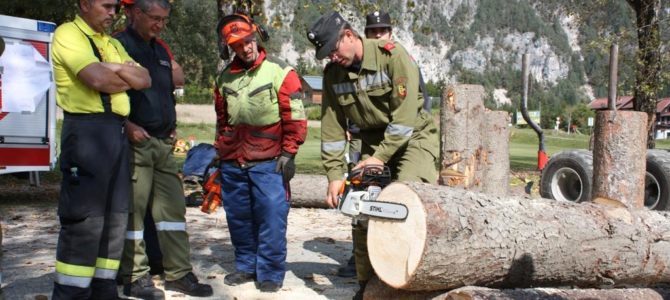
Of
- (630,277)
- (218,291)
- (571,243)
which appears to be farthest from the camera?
(218,291)

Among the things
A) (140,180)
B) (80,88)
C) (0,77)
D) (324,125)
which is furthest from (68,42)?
(0,77)

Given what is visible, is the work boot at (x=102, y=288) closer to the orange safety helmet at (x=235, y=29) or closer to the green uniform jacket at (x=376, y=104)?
the green uniform jacket at (x=376, y=104)

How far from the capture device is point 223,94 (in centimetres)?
516

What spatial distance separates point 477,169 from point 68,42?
3608 millimetres

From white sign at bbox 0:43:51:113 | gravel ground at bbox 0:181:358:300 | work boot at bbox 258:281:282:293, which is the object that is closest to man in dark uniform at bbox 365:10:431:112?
gravel ground at bbox 0:181:358:300

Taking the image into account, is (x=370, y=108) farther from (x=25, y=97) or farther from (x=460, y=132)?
(x=25, y=97)

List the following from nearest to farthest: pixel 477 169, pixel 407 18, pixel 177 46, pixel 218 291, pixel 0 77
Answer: pixel 218 291 < pixel 477 169 < pixel 0 77 < pixel 407 18 < pixel 177 46

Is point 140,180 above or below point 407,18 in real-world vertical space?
below

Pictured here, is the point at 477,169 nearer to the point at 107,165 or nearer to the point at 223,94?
the point at 223,94

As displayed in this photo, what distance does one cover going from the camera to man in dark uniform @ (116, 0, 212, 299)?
4.61 meters

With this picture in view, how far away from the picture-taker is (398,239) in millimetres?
3676

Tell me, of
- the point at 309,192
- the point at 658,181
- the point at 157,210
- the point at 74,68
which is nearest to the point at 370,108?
the point at 157,210

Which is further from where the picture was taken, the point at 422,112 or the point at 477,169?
the point at 477,169

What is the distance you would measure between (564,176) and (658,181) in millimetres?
1328
